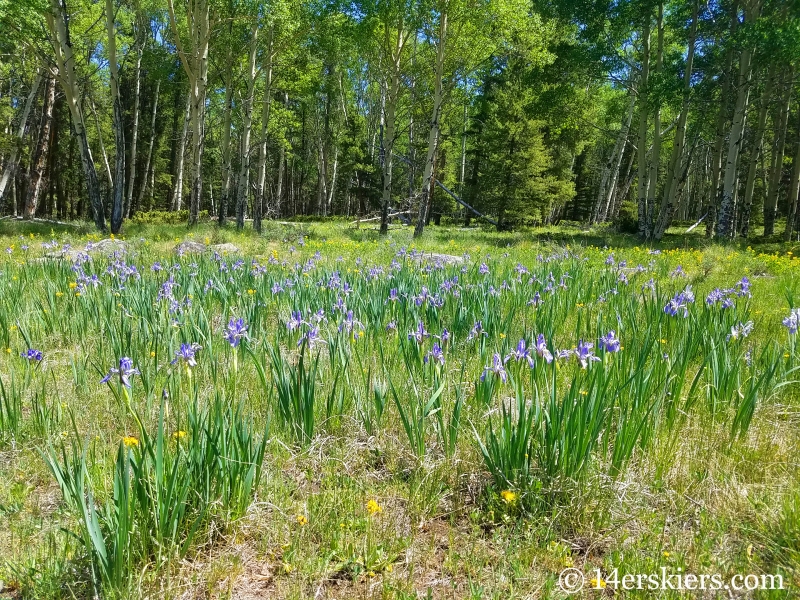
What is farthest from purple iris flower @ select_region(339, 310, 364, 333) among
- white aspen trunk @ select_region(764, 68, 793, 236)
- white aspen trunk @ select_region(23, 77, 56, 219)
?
white aspen trunk @ select_region(764, 68, 793, 236)

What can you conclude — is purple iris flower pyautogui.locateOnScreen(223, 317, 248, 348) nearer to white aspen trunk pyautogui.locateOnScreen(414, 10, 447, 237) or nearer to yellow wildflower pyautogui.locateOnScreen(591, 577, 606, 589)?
yellow wildflower pyautogui.locateOnScreen(591, 577, 606, 589)

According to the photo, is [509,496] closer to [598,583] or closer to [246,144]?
[598,583]

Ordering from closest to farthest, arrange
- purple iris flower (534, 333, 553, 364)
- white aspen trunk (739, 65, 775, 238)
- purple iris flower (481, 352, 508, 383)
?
purple iris flower (481, 352, 508, 383), purple iris flower (534, 333, 553, 364), white aspen trunk (739, 65, 775, 238)

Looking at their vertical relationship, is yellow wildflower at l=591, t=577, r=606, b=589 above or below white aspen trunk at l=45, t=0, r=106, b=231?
below

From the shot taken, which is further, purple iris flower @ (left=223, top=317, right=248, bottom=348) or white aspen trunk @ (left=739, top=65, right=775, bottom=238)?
white aspen trunk @ (left=739, top=65, right=775, bottom=238)

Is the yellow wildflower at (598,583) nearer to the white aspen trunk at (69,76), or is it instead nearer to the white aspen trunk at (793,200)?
the white aspen trunk at (69,76)

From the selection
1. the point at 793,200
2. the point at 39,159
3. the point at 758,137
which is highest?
the point at 758,137

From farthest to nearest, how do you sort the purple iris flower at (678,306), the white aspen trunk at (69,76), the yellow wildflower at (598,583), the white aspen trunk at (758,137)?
the white aspen trunk at (758,137) → the white aspen trunk at (69,76) → the purple iris flower at (678,306) → the yellow wildflower at (598,583)

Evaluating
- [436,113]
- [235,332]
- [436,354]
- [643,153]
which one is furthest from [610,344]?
[643,153]

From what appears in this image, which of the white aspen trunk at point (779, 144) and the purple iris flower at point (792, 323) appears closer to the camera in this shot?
the purple iris flower at point (792, 323)

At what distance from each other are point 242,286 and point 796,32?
13.3m

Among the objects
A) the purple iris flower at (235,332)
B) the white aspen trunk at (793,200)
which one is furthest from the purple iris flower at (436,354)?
the white aspen trunk at (793,200)

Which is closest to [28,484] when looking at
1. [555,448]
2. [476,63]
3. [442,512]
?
[442,512]

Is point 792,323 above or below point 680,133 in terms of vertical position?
below
